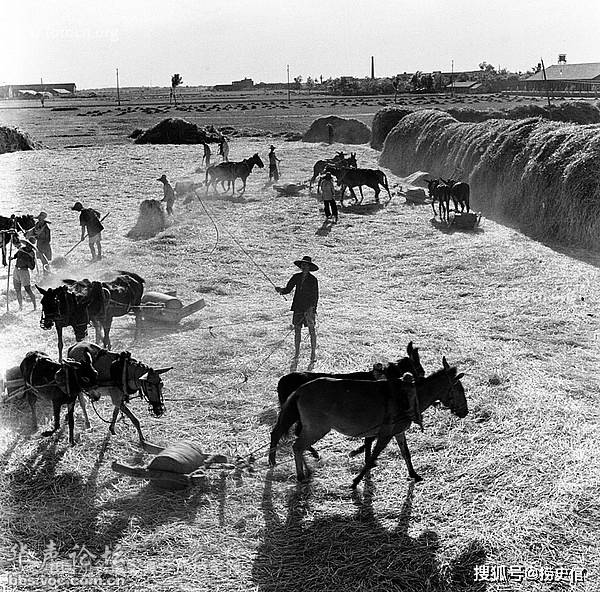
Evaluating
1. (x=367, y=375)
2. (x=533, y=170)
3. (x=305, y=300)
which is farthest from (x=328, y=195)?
(x=367, y=375)

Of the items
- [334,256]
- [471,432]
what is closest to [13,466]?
[471,432]

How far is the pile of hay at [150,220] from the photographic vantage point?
18375 mm

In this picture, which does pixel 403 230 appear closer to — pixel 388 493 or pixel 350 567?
pixel 388 493

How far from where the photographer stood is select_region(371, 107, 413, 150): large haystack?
121ft

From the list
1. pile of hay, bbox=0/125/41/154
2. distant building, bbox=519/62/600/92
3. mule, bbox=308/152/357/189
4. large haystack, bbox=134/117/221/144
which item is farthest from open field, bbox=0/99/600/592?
distant building, bbox=519/62/600/92

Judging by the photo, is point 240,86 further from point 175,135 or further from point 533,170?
point 533,170

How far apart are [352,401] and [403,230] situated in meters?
12.6

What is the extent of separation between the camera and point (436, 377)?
22.5 feet

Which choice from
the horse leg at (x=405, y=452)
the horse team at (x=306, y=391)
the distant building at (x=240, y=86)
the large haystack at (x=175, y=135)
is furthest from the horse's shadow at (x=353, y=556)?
the distant building at (x=240, y=86)

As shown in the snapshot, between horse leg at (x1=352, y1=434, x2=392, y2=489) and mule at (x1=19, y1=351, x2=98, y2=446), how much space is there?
3.01 meters

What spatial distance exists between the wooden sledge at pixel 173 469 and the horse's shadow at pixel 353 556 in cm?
81

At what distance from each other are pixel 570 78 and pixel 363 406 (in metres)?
78.5

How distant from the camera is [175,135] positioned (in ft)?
135

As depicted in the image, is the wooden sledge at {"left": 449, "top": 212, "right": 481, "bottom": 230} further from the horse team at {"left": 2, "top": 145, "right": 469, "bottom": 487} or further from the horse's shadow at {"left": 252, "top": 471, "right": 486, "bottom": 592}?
the horse's shadow at {"left": 252, "top": 471, "right": 486, "bottom": 592}
